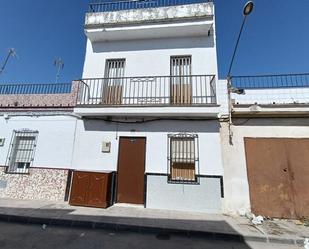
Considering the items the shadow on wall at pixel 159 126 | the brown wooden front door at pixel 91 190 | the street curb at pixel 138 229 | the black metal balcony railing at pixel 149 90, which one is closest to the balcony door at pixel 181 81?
the black metal balcony railing at pixel 149 90

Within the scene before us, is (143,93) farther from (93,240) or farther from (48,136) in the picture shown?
(93,240)

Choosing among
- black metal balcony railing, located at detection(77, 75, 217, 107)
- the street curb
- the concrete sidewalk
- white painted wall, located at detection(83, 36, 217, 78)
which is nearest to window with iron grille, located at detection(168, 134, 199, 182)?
the concrete sidewalk

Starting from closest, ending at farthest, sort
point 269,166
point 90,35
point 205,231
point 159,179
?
point 205,231
point 269,166
point 159,179
point 90,35

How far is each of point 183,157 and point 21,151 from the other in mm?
6942

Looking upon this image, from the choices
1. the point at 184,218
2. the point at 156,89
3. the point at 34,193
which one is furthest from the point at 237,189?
the point at 34,193

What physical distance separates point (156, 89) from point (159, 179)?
144 inches

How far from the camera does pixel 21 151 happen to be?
831 centimetres

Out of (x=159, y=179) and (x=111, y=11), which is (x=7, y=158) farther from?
(x=111, y=11)

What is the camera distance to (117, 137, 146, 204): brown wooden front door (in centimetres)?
723

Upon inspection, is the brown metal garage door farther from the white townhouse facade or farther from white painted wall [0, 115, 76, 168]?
white painted wall [0, 115, 76, 168]

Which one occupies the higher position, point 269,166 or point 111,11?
point 111,11

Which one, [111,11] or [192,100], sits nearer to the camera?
[192,100]

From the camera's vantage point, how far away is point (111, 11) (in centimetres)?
902

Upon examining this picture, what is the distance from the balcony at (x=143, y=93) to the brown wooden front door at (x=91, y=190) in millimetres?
2422
